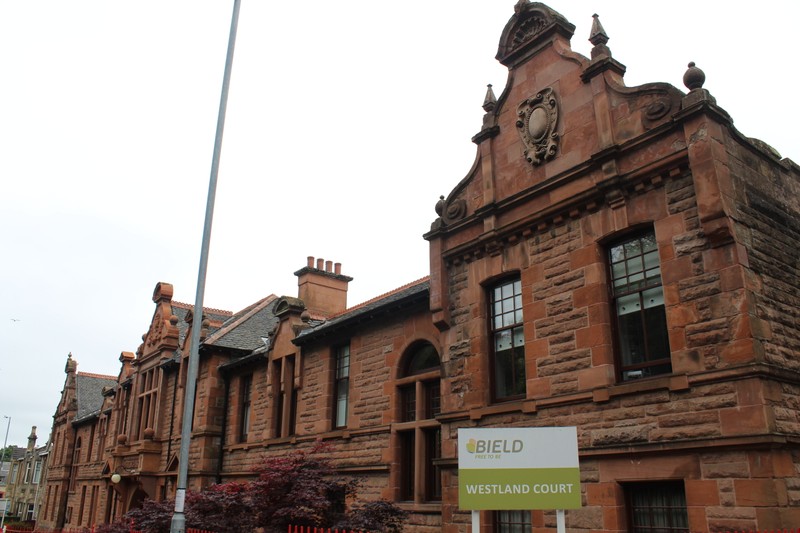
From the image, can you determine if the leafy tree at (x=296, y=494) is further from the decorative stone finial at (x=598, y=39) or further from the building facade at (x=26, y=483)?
the building facade at (x=26, y=483)

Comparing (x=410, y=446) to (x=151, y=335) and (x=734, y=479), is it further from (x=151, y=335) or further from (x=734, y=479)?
(x=151, y=335)

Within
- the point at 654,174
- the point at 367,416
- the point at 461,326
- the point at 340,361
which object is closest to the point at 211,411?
the point at 340,361

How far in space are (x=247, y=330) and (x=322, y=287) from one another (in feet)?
12.7

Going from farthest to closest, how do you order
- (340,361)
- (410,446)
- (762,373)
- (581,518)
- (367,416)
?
(340,361), (367,416), (410,446), (581,518), (762,373)

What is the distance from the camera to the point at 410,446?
16641 millimetres

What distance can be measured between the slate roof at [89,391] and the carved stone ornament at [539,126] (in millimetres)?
43894

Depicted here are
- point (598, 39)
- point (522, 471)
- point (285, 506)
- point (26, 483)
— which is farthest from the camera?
point (26, 483)

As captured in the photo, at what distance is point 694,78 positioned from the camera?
10.0m

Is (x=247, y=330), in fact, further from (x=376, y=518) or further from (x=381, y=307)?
(x=376, y=518)

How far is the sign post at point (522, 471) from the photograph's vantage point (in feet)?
23.9

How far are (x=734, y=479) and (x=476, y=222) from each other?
22.4ft

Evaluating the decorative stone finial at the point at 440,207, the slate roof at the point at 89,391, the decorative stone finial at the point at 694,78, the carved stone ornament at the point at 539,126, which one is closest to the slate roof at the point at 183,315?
the slate roof at the point at 89,391

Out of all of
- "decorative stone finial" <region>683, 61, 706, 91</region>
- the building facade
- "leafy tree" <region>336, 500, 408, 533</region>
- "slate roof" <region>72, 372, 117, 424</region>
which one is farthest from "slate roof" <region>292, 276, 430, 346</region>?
the building facade

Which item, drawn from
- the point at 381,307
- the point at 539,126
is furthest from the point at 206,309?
the point at 539,126
